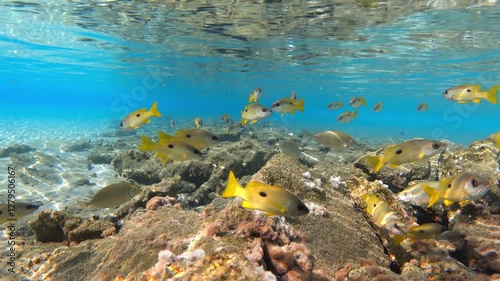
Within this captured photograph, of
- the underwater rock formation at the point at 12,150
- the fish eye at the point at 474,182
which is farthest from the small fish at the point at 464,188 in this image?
the underwater rock formation at the point at 12,150

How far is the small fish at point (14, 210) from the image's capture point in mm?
4074

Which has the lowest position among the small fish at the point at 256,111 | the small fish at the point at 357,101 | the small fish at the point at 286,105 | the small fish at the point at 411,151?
the small fish at the point at 357,101

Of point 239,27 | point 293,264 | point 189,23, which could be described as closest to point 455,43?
point 239,27

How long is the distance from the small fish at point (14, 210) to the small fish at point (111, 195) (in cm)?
64

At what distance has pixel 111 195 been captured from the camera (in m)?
4.50

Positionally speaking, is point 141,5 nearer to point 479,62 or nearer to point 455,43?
point 455,43

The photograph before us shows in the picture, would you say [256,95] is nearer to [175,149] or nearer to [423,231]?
[175,149]

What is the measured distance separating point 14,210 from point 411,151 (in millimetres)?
5219

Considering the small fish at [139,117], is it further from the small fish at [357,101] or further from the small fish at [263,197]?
the small fish at [357,101]

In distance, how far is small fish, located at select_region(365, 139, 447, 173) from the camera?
12.4ft

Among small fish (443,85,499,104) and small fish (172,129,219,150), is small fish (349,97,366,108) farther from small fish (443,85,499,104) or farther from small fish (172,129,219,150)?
small fish (172,129,219,150)

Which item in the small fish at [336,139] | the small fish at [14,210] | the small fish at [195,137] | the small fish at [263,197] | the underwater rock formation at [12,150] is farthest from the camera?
the underwater rock formation at [12,150]

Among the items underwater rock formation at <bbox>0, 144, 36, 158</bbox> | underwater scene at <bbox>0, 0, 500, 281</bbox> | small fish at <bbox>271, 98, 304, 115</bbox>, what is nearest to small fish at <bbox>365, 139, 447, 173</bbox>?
underwater scene at <bbox>0, 0, 500, 281</bbox>

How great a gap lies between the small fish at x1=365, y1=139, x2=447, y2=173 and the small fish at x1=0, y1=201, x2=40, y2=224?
4.56 m
